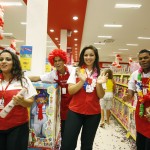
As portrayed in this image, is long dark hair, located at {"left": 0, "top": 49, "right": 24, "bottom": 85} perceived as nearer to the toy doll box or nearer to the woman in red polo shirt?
the toy doll box

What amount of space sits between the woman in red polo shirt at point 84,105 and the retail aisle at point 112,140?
6.11 feet

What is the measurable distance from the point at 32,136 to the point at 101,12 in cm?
644

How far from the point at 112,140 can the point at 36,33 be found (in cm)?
306

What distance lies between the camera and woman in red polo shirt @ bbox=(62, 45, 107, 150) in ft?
7.31

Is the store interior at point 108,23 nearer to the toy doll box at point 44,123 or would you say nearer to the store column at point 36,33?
the store column at point 36,33

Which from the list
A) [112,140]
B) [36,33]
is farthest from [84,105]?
[112,140]

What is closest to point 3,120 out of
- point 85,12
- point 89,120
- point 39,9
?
point 89,120

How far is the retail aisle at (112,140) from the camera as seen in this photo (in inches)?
164

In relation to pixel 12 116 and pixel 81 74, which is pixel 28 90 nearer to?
pixel 12 116

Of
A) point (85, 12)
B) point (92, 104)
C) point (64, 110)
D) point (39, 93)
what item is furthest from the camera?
point (85, 12)

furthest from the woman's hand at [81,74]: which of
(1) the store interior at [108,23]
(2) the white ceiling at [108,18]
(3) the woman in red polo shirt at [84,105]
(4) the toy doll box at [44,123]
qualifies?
(2) the white ceiling at [108,18]

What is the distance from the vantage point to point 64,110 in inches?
110

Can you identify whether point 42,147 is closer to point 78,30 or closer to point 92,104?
point 92,104

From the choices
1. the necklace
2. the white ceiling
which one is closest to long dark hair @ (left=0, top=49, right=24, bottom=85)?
the necklace
